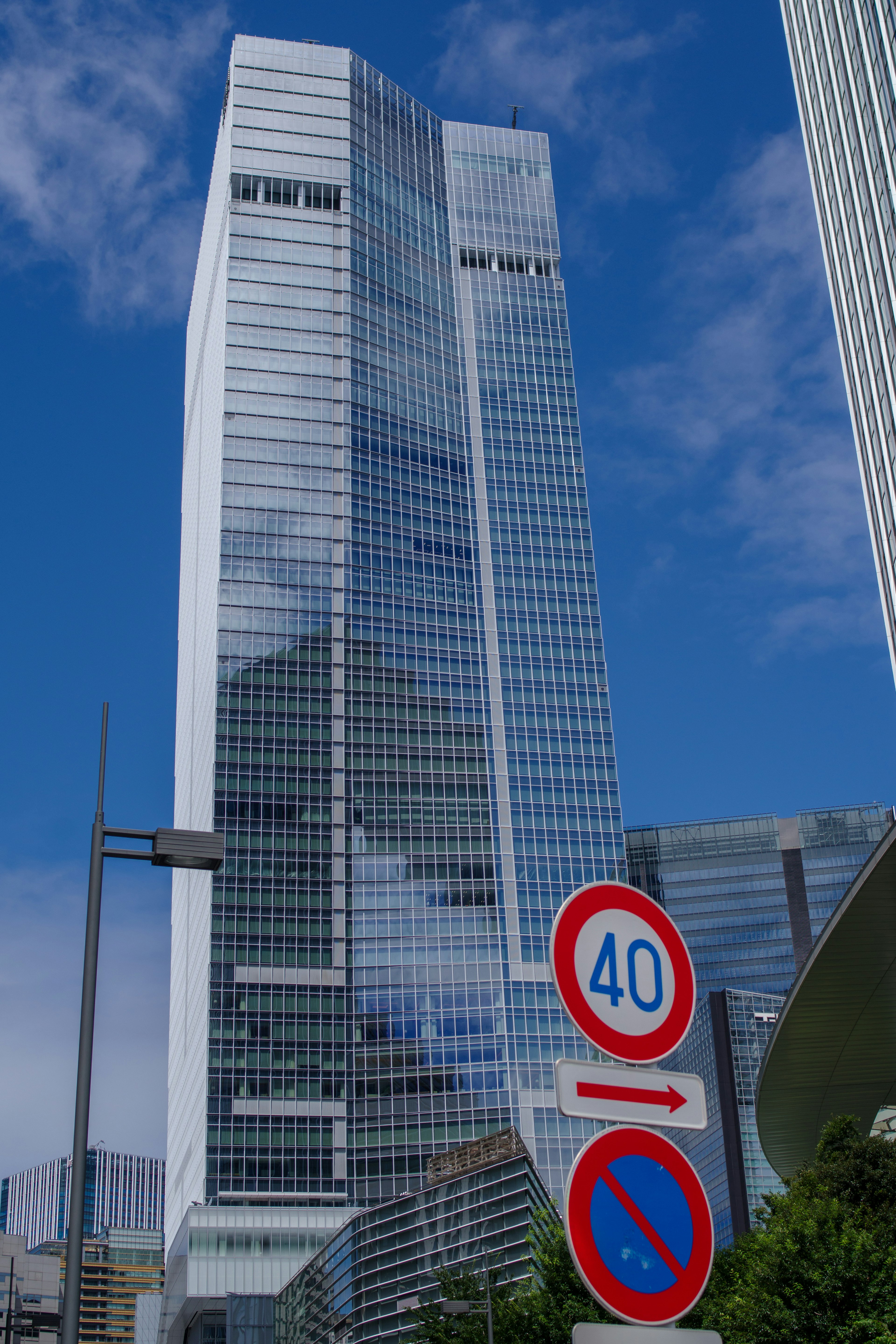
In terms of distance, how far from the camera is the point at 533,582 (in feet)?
416

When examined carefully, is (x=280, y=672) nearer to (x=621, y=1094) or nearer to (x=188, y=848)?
(x=188, y=848)

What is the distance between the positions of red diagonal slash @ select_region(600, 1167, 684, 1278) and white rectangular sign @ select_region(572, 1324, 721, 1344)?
0.24 m

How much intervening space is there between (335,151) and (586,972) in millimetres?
142413

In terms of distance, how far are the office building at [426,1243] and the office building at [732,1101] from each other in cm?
5601

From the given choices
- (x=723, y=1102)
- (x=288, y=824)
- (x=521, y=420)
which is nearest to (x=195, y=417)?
(x=521, y=420)

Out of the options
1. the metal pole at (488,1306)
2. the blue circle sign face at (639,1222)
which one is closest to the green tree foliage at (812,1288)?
the metal pole at (488,1306)

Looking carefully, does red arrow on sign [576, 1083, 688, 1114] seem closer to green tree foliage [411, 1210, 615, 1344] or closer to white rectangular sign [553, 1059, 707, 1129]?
white rectangular sign [553, 1059, 707, 1129]

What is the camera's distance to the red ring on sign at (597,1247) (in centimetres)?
570

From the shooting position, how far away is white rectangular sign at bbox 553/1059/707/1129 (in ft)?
20.3

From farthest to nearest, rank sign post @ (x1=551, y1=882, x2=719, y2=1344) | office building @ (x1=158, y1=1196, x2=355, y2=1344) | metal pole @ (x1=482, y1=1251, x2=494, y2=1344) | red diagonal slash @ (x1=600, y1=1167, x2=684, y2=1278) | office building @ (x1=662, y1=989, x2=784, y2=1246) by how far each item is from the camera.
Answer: office building @ (x1=662, y1=989, x2=784, y2=1246), office building @ (x1=158, y1=1196, x2=355, y2=1344), metal pole @ (x1=482, y1=1251, x2=494, y2=1344), red diagonal slash @ (x1=600, y1=1167, x2=684, y2=1278), sign post @ (x1=551, y1=882, x2=719, y2=1344)

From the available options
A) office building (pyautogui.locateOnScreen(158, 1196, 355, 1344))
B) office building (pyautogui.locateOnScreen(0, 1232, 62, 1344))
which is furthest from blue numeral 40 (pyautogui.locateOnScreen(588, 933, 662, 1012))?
office building (pyautogui.locateOnScreen(0, 1232, 62, 1344))

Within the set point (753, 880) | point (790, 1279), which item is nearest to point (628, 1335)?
point (790, 1279)

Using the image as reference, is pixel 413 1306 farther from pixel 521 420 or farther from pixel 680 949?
pixel 521 420

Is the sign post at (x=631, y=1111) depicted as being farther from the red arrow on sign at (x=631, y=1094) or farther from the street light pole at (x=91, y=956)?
the street light pole at (x=91, y=956)
